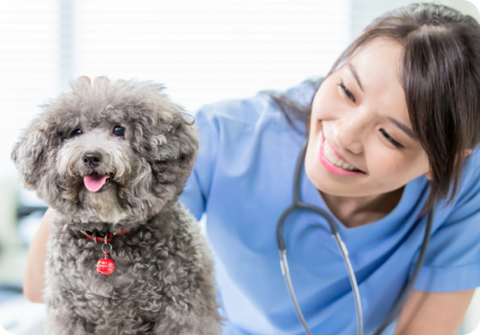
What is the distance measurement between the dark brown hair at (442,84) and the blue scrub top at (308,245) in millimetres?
279

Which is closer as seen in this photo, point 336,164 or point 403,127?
point 403,127

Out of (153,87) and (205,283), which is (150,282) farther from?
(153,87)

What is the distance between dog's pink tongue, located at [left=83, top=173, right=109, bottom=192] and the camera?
1.87 feet

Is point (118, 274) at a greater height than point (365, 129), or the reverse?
point (365, 129)

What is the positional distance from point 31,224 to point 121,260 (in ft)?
2.85

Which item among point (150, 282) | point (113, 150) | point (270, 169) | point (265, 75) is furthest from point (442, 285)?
point (265, 75)

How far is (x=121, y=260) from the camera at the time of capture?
2.09 feet

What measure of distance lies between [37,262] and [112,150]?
1.30ft

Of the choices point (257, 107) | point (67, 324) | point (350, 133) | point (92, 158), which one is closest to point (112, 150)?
point (92, 158)

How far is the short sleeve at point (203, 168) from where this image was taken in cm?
105

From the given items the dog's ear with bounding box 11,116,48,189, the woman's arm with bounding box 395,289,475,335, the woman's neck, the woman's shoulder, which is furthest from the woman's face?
the dog's ear with bounding box 11,116,48,189

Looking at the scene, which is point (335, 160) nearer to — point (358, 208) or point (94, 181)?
point (358, 208)

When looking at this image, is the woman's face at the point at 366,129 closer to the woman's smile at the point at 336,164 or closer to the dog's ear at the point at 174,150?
the woman's smile at the point at 336,164

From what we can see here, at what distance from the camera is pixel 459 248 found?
3.86 ft
